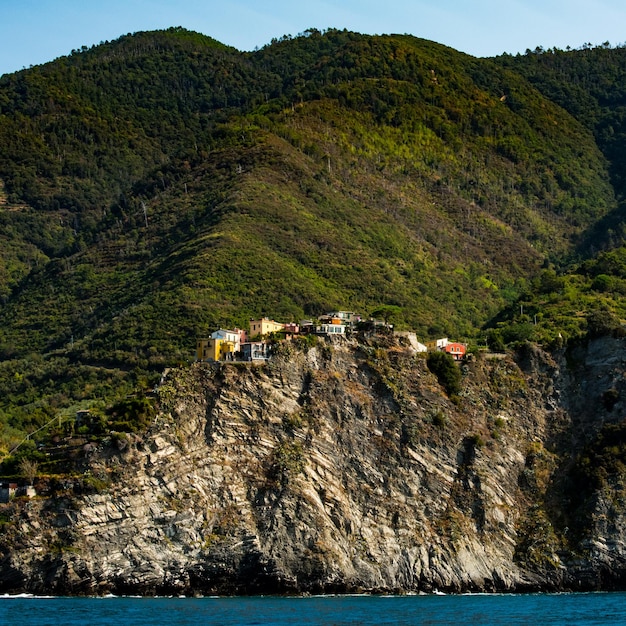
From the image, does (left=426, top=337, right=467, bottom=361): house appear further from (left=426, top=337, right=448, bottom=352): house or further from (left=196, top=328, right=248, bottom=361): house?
(left=196, top=328, right=248, bottom=361): house

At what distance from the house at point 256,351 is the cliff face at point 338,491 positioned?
1104mm

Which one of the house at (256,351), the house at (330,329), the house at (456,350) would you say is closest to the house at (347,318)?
the house at (330,329)

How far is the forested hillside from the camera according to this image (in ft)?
408

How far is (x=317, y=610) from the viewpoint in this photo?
78500 mm

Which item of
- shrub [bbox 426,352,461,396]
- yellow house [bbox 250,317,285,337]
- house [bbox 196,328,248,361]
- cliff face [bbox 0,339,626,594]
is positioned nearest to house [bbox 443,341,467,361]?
cliff face [bbox 0,339,626,594]

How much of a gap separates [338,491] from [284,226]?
5392 cm

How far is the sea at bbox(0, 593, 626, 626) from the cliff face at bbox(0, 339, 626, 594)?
2393 millimetres

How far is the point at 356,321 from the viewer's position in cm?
10981

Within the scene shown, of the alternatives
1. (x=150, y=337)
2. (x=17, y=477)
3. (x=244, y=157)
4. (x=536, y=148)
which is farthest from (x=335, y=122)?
(x=17, y=477)

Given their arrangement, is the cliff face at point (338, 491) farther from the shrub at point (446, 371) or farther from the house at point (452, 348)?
the house at point (452, 348)

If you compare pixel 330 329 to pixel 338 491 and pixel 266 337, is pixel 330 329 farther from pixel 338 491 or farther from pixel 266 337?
pixel 338 491

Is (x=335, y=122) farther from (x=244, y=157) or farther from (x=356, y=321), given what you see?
(x=356, y=321)

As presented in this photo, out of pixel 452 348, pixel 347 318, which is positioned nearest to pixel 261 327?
pixel 347 318

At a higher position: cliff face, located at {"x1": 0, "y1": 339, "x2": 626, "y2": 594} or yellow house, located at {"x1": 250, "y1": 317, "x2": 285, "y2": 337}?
yellow house, located at {"x1": 250, "y1": 317, "x2": 285, "y2": 337}
